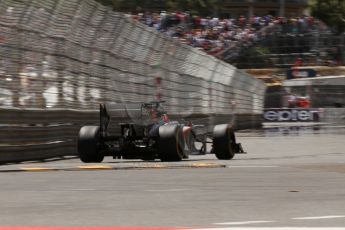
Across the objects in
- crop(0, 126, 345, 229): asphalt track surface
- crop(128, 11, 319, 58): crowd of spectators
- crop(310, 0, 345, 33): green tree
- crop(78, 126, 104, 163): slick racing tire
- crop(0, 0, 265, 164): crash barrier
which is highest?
crop(310, 0, 345, 33): green tree

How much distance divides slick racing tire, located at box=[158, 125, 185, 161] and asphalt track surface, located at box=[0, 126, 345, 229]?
2.76 feet

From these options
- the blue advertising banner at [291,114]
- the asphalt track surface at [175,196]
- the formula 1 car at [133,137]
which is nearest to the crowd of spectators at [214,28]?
the blue advertising banner at [291,114]

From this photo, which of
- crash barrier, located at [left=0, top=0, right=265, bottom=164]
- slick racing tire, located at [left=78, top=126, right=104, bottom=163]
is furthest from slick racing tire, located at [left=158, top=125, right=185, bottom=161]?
crash barrier, located at [left=0, top=0, right=265, bottom=164]

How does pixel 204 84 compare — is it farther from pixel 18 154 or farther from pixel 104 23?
pixel 18 154

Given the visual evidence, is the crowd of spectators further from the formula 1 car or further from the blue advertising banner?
the formula 1 car

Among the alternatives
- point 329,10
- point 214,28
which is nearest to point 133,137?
point 214,28

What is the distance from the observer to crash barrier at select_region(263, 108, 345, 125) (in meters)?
53.2

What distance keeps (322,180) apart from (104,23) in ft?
27.5

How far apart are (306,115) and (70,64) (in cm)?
3879

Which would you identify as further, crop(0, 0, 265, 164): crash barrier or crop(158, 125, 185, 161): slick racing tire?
Answer: crop(0, 0, 265, 164): crash barrier

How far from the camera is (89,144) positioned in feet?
52.8

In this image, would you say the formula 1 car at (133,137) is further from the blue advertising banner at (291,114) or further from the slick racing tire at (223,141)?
the blue advertising banner at (291,114)

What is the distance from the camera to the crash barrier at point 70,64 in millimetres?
15922

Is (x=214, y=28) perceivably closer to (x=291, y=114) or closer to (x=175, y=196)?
(x=291, y=114)
